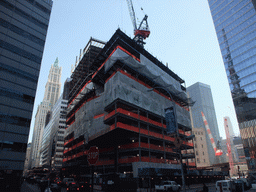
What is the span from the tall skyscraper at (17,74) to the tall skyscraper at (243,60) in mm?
79747

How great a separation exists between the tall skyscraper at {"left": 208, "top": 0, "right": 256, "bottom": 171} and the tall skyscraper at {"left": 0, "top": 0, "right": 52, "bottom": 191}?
7975cm

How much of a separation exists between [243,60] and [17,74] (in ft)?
282

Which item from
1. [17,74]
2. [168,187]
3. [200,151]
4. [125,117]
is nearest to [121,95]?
[125,117]

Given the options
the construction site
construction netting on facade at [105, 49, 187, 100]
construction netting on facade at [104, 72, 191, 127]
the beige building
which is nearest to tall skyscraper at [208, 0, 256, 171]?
the construction site

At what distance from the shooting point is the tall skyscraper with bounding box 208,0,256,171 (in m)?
74.8

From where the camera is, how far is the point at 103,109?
4709cm

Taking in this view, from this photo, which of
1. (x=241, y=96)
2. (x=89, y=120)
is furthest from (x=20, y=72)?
(x=241, y=96)

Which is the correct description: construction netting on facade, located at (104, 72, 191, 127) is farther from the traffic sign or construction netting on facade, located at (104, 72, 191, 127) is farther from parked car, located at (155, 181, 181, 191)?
the traffic sign

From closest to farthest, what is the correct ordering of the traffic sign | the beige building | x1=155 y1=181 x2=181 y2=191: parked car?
1. the traffic sign
2. x1=155 y1=181 x2=181 y2=191: parked car
3. the beige building

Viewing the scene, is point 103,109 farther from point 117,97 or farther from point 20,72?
point 20,72

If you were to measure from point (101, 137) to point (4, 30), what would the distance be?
115 ft

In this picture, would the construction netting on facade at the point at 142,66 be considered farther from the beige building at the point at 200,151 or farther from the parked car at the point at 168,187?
the beige building at the point at 200,151

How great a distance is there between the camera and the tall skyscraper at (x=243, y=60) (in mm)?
74812

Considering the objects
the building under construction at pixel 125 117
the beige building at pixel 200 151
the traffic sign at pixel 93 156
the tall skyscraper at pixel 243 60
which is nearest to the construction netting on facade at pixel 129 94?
the building under construction at pixel 125 117
